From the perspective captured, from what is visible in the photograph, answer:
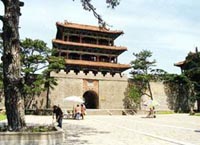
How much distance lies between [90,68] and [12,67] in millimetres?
32147

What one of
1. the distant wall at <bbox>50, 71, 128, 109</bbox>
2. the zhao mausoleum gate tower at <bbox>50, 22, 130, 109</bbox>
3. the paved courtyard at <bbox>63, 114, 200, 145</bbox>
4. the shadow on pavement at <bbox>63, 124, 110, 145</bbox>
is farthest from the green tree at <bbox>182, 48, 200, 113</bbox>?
the shadow on pavement at <bbox>63, 124, 110, 145</bbox>

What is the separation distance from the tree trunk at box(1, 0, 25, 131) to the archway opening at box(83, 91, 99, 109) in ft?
94.3

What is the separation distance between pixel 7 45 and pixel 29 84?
24.4 meters

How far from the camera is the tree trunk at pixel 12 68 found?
9797 millimetres

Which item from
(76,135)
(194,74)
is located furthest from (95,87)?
(76,135)

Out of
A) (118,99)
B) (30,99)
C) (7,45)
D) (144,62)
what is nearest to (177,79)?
(144,62)

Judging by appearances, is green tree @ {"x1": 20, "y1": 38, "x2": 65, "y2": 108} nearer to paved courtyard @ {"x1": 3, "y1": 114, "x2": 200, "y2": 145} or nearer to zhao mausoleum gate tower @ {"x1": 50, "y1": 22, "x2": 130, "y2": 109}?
zhao mausoleum gate tower @ {"x1": 50, "y1": 22, "x2": 130, "y2": 109}

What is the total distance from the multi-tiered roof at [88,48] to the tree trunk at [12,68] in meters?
29.8

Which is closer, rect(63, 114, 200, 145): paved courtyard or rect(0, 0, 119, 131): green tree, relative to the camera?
rect(0, 0, 119, 131): green tree

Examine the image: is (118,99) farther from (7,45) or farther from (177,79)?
(7,45)

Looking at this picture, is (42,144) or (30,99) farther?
(30,99)

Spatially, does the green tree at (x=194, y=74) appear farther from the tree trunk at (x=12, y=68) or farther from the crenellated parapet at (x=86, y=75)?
the tree trunk at (x=12, y=68)

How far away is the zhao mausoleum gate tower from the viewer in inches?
1473

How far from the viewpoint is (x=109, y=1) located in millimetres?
12062
